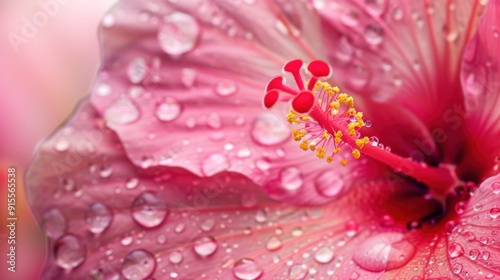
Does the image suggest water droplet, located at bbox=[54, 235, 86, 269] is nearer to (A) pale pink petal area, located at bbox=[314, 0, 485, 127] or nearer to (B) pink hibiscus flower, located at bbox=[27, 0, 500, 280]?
(B) pink hibiscus flower, located at bbox=[27, 0, 500, 280]

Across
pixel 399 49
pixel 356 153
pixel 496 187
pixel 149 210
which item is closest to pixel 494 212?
pixel 496 187

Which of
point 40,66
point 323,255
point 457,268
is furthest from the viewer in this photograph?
point 40,66

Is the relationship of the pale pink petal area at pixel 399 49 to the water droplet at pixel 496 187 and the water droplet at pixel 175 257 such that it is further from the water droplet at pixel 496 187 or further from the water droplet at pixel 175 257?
the water droplet at pixel 175 257

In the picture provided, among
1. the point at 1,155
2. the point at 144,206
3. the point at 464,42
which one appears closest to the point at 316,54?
the point at 464,42

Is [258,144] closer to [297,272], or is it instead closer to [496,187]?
[297,272]

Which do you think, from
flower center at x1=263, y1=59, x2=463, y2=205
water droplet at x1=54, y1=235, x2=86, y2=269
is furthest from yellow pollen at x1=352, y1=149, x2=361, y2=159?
water droplet at x1=54, y1=235, x2=86, y2=269

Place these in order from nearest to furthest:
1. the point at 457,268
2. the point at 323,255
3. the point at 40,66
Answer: the point at 457,268, the point at 323,255, the point at 40,66

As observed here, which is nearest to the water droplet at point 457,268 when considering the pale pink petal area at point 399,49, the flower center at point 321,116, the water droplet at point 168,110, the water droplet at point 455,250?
the water droplet at point 455,250
